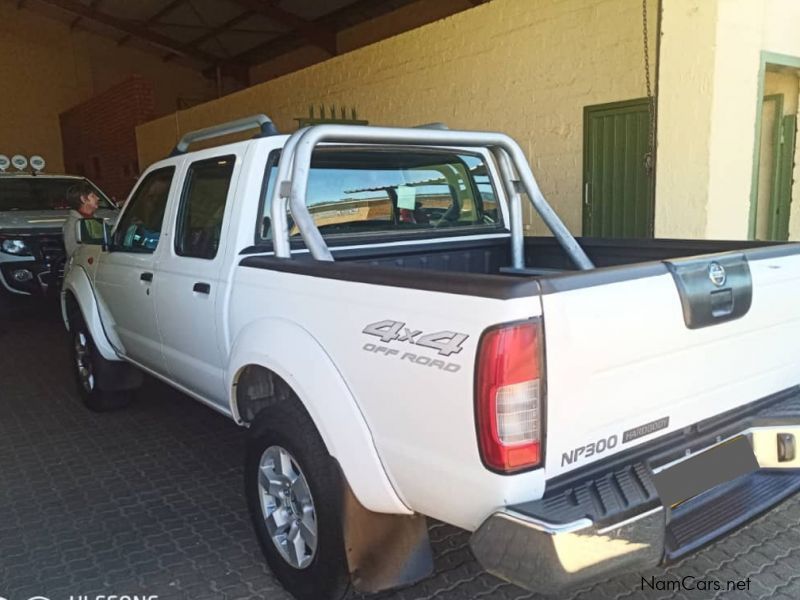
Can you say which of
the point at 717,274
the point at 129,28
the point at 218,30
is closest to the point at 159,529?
the point at 717,274

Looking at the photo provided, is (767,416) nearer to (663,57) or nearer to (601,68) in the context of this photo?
(663,57)

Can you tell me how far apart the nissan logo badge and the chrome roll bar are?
122cm

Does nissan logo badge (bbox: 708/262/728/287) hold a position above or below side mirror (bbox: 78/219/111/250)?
below

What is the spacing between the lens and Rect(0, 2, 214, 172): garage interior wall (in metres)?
18.9

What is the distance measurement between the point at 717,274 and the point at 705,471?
0.66 metres

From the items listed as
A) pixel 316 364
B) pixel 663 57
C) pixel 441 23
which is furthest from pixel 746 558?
pixel 441 23

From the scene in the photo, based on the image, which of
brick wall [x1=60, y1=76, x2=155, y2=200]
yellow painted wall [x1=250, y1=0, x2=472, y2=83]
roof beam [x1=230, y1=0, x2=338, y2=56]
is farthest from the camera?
roof beam [x1=230, y1=0, x2=338, y2=56]

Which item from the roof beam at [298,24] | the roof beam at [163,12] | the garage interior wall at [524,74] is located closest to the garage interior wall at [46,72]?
the roof beam at [163,12]

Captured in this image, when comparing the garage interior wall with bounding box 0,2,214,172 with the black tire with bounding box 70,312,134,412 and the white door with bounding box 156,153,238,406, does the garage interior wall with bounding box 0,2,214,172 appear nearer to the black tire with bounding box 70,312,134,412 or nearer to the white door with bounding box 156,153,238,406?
the black tire with bounding box 70,312,134,412

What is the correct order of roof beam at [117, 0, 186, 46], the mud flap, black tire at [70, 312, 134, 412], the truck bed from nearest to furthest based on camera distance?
the mud flap < the truck bed < black tire at [70, 312, 134, 412] < roof beam at [117, 0, 186, 46]

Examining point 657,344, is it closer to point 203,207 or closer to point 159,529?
point 203,207

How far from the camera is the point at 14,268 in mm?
8367

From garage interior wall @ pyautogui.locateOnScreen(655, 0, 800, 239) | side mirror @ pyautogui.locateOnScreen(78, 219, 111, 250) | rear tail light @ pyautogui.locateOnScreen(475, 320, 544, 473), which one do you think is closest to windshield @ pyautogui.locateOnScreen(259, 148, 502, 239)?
rear tail light @ pyautogui.locateOnScreen(475, 320, 544, 473)

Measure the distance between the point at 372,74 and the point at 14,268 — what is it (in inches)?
213
